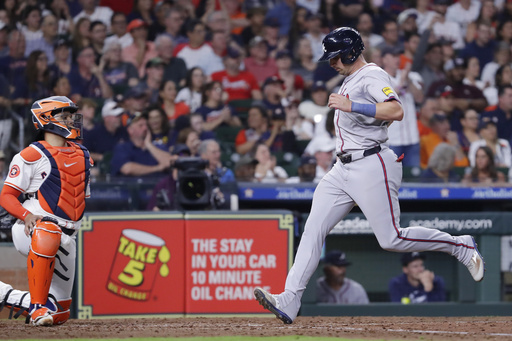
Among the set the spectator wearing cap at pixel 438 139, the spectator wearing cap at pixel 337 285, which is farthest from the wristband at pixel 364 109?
the spectator wearing cap at pixel 438 139

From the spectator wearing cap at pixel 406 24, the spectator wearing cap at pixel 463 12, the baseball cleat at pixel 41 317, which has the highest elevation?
the spectator wearing cap at pixel 463 12

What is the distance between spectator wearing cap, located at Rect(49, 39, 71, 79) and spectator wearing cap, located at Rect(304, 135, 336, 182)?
120 inches

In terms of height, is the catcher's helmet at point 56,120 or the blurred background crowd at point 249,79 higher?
the blurred background crowd at point 249,79

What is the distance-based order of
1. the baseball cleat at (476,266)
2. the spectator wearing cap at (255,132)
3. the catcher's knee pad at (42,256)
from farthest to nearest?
the spectator wearing cap at (255,132) → the baseball cleat at (476,266) → the catcher's knee pad at (42,256)

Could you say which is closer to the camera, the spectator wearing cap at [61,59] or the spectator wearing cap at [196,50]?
the spectator wearing cap at [61,59]

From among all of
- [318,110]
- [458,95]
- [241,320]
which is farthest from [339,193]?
[458,95]

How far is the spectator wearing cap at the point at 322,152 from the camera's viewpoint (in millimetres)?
9711

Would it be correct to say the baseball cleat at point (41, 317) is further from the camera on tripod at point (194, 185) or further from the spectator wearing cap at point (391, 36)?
the spectator wearing cap at point (391, 36)

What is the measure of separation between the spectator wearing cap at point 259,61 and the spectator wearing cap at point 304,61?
0.32 m

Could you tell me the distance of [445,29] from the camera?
11.9 m

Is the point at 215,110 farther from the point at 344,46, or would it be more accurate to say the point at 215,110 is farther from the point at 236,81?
the point at 344,46

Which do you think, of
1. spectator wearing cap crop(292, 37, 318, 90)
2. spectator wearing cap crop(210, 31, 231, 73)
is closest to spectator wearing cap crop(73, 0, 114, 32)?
spectator wearing cap crop(210, 31, 231, 73)

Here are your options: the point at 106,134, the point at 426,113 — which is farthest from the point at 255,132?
the point at 426,113

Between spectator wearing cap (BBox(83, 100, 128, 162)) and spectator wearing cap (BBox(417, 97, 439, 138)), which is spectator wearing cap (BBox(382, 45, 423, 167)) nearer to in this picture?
spectator wearing cap (BBox(417, 97, 439, 138))
